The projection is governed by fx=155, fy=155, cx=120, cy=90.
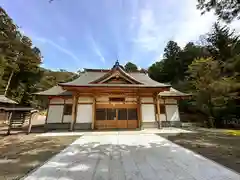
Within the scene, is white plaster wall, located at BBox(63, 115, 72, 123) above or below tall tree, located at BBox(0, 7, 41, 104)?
below

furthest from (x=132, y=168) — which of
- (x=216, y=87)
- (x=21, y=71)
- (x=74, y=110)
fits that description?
(x=21, y=71)

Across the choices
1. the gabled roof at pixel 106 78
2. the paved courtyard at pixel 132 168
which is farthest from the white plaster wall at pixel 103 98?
the paved courtyard at pixel 132 168

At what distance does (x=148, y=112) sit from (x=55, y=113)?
7625 millimetres

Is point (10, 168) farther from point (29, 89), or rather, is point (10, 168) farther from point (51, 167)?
point (29, 89)

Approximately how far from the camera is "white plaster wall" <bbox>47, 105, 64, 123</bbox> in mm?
12523

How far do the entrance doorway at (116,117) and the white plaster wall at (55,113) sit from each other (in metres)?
3.02

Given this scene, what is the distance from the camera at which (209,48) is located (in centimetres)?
3112

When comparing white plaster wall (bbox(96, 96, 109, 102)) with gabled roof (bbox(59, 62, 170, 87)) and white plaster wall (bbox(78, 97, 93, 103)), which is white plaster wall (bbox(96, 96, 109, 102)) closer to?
Answer: white plaster wall (bbox(78, 97, 93, 103))

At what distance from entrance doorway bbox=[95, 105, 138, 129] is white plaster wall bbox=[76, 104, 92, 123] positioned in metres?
0.57

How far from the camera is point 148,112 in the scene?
1293cm

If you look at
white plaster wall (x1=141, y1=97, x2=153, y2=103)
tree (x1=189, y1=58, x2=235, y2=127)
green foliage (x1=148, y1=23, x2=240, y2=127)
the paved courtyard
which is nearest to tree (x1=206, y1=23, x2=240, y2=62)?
green foliage (x1=148, y1=23, x2=240, y2=127)

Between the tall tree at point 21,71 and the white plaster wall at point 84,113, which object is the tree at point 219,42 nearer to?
the white plaster wall at point 84,113

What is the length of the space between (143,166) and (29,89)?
29.0 meters

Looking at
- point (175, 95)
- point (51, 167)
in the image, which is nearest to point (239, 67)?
point (175, 95)
